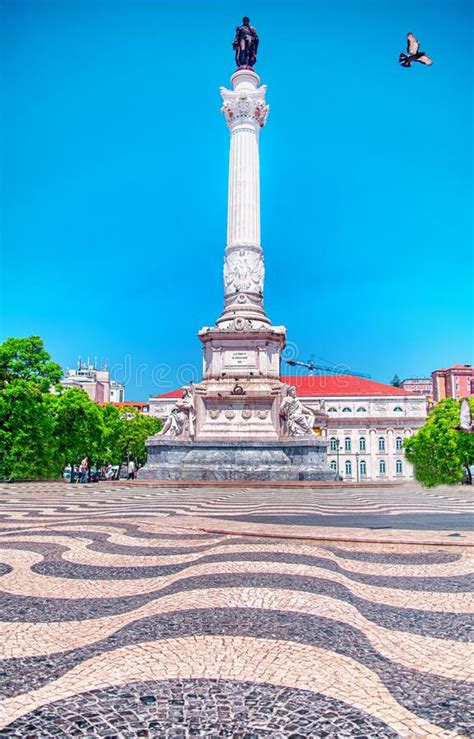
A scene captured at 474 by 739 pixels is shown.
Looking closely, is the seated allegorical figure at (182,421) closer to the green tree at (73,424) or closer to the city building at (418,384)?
the green tree at (73,424)

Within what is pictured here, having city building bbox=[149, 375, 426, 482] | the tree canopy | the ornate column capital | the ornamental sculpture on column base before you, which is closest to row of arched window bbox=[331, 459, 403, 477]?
→ city building bbox=[149, 375, 426, 482]

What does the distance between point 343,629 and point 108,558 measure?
2931 millimetres

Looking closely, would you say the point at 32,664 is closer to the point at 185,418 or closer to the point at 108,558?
the point at 108,558

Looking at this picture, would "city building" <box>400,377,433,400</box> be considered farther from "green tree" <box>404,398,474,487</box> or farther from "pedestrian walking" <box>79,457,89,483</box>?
"pedestrian walking" <box>79,457,89,483</box>

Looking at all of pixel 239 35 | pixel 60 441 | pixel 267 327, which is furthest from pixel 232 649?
pixel 239 35

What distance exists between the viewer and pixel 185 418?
83.9 feet

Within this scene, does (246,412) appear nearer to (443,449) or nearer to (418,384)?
(443,449)

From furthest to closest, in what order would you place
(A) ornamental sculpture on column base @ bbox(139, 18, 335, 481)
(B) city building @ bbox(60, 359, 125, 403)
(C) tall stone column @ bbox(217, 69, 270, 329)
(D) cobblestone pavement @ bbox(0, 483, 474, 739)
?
(B) city building @ bbox(60, 359, 125, 403)
(C) tall stone column @ bbox(217, 69, 270, 329)
(A) ornamental sculpture on column base @ bbox(139, 18, 335, 481)
(D) cobblestone pavement @ bbox(0, 483, 474, 739)

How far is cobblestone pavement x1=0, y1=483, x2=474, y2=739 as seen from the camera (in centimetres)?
201

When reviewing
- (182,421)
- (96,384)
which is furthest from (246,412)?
(96,384)

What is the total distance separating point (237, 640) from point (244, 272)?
29469 mm

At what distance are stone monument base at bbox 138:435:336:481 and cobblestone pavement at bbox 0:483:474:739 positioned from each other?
16072 millimetres

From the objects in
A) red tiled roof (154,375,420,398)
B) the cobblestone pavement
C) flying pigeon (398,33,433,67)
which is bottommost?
the cobblestone pavement

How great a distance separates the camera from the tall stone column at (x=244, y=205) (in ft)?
102
